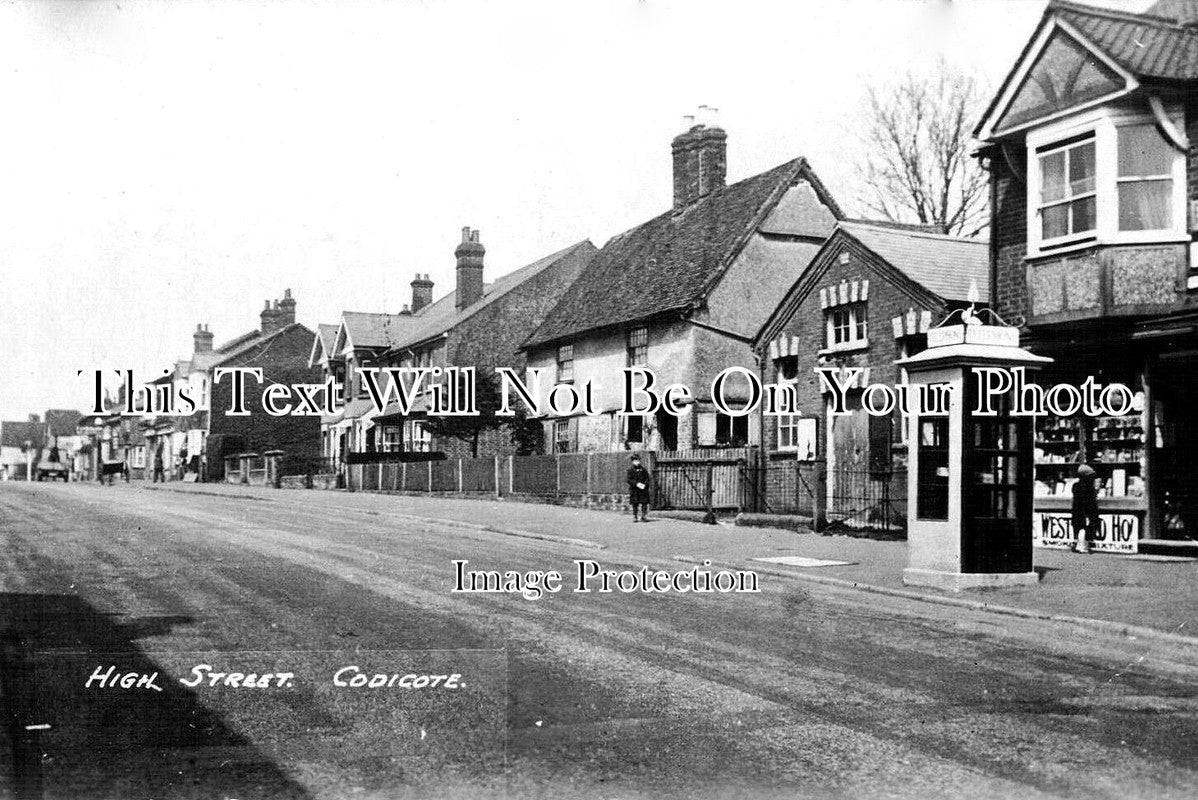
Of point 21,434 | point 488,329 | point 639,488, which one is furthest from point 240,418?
point 21,434

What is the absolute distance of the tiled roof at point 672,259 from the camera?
31.1 m

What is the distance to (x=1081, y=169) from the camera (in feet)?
53.6

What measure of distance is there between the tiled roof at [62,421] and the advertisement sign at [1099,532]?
10430 centimetres

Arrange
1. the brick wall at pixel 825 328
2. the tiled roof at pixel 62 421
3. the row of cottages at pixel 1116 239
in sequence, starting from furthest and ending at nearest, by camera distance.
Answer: the tiled roof at pixel 62 421 → the brick wall at pixel 825 328 → the row of cottages at pixel 1116 239

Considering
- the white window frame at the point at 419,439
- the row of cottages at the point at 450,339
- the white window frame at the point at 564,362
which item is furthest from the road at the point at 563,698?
the white window frame at the point at 419,439

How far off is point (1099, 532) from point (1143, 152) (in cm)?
549

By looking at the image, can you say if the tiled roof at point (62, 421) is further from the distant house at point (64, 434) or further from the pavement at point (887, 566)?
the pavement at point (887, 566)

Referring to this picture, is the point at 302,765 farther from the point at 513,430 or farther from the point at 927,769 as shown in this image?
the point at 513,430

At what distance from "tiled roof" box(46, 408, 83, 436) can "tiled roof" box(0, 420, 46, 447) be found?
117cm

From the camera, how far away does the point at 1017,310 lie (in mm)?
17875

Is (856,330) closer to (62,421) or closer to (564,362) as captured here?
(564,362)

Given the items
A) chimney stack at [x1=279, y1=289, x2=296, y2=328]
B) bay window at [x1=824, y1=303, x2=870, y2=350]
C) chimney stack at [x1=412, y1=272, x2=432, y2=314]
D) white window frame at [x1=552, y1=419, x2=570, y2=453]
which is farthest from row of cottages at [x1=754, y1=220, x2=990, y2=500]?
chimney stack at [x1=279, y1=289, x2=296, y2=328]

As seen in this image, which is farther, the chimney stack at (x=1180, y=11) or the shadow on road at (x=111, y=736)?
the chimney stack at (x=1180, y=11)

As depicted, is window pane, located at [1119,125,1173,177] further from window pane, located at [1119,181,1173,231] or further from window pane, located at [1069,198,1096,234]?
window pane, located at [1069,198,1096,234]
